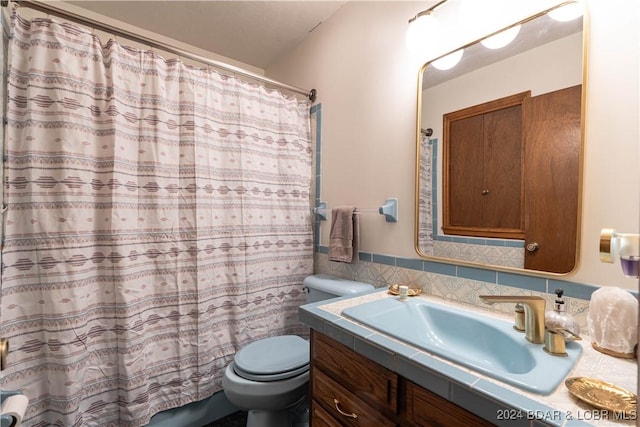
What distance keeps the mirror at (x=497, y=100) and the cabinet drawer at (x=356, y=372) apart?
0.59 meters

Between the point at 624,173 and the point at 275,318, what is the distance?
170 cm

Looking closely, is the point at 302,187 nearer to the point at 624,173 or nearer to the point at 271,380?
the point at 271,380

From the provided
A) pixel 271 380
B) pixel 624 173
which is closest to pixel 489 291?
pixel 624 173

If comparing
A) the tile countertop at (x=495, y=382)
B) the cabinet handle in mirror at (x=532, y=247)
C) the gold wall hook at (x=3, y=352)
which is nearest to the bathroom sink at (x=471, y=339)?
the tile countertop at (x=495, y=382)

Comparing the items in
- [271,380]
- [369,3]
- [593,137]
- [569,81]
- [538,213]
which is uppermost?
[369,3]

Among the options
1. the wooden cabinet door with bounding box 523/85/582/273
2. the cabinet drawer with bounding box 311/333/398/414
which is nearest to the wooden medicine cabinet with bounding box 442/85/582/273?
the wooden cabinet door with bounding box 523/85/582/273

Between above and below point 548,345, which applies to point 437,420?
below

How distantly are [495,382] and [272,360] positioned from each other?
40.3 inches

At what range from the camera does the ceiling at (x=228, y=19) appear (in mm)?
1699

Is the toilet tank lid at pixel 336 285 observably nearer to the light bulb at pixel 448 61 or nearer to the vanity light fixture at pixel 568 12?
the light bulb at pixel 448 61

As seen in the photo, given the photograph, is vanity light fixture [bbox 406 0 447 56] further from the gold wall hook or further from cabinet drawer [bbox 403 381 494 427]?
the gold wall hook

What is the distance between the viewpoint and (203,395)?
1519 mm

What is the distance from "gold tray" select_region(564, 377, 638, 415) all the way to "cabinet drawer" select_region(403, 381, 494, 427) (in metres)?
0.19

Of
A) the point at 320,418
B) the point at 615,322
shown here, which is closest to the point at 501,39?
the point at 615,322
